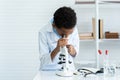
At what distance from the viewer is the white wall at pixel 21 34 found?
148 inches

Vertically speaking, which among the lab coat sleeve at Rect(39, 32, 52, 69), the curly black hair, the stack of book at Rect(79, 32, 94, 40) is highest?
the curly black hair

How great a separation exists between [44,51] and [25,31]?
159cm

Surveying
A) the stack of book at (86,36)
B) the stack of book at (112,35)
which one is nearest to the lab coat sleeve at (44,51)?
the stack of book at (86,36)

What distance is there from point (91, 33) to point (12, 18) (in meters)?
1.23

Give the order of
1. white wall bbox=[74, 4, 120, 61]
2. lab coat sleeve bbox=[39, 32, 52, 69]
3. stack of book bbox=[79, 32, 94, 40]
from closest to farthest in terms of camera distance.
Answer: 1. lab coat sleeve bbox=[39, 32, 52, 69]
2. stack of book bbox=[79, 32, 94, 40]
3. white wall bbox=[74, 4, 120, 61]

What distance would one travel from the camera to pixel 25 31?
3.79 meters

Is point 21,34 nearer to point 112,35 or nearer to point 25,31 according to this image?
point 25,31

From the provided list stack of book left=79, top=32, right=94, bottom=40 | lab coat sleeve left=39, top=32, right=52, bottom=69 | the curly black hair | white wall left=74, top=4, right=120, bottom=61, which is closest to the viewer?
the curly black hair

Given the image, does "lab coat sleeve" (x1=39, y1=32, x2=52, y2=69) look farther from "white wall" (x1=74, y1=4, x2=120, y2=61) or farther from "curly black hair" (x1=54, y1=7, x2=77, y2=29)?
"white wall" (x1=74, y1=4, x2=120, y2=61)

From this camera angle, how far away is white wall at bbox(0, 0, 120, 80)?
3701 millimetres

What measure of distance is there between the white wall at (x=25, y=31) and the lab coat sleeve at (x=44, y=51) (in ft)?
4.78

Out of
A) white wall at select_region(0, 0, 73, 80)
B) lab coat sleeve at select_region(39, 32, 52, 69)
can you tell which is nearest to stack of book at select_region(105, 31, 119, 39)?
white wall at select_region(0, 0, 73, 80)

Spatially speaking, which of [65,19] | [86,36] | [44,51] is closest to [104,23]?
[86,36]

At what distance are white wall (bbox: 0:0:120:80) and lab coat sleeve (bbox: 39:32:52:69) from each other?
4.78ft
